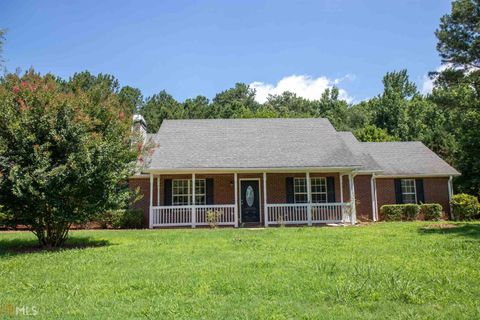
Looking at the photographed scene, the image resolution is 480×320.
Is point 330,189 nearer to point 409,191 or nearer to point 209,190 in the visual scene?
point 409,191

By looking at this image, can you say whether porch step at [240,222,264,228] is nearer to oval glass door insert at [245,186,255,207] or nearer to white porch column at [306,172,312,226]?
oval glass door insert at [245,186,255,207]

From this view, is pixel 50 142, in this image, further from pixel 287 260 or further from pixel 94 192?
pixel 287 260

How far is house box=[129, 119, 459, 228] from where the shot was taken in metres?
18.1

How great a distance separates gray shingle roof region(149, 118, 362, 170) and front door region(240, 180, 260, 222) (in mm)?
1560

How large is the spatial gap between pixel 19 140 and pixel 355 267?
9316mm

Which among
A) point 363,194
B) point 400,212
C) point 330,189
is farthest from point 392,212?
point 330,189

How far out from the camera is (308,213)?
710 inches

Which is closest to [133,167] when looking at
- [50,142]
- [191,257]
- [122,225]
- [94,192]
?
[94,192]

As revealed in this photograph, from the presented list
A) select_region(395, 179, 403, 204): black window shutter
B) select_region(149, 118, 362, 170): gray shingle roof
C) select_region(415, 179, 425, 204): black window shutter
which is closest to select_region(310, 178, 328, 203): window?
select_region(149, 118, 362, 170): gray shingle roof

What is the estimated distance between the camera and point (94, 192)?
11.7 metres

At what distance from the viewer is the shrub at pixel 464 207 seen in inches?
795

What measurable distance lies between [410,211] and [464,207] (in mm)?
2737

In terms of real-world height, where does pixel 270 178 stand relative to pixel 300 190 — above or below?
above

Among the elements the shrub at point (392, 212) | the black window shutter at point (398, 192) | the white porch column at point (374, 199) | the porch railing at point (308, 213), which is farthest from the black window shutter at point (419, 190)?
the porch railing at point (308, 213)
